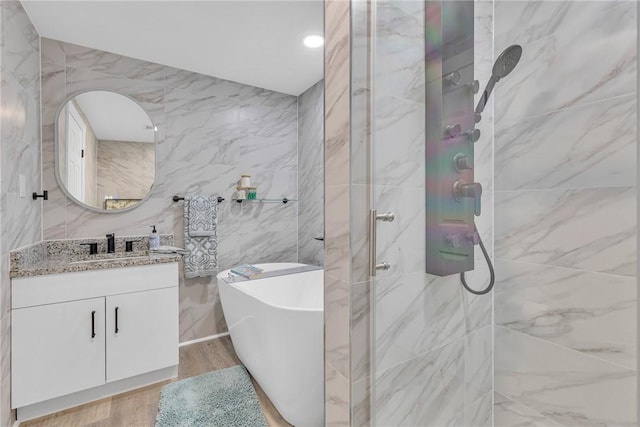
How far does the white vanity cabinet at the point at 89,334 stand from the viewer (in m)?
1.71

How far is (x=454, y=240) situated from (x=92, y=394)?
2323mm

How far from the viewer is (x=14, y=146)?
1.66 meters

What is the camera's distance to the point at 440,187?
1.11 meters

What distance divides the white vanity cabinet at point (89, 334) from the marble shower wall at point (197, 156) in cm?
57

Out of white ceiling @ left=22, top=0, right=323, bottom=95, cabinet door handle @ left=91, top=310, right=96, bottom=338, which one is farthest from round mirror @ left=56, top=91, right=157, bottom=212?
cabinet door handle @ left=91, top=310, right=96, bottom=338

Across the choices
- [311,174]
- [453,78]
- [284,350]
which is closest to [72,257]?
[284,350]

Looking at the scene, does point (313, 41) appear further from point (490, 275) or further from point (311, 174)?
point (490, 275)

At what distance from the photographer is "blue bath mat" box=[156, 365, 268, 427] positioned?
5.53ft

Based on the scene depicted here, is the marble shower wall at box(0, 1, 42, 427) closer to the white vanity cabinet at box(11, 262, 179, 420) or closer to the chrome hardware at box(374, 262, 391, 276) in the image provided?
the white vanity cabinet at box(11, 262, 179, 420)

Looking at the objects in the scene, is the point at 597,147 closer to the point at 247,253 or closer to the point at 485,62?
the point at 485,62

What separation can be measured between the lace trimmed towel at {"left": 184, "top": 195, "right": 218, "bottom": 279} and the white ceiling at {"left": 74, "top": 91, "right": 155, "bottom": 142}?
0.64 meters

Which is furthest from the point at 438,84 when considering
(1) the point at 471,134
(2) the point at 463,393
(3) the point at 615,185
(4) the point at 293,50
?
(4) the point at 293,50

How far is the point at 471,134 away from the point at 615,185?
49 cm

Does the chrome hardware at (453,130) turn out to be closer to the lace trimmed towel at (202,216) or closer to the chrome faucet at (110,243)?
the lace trimmed towel at (202,216)
